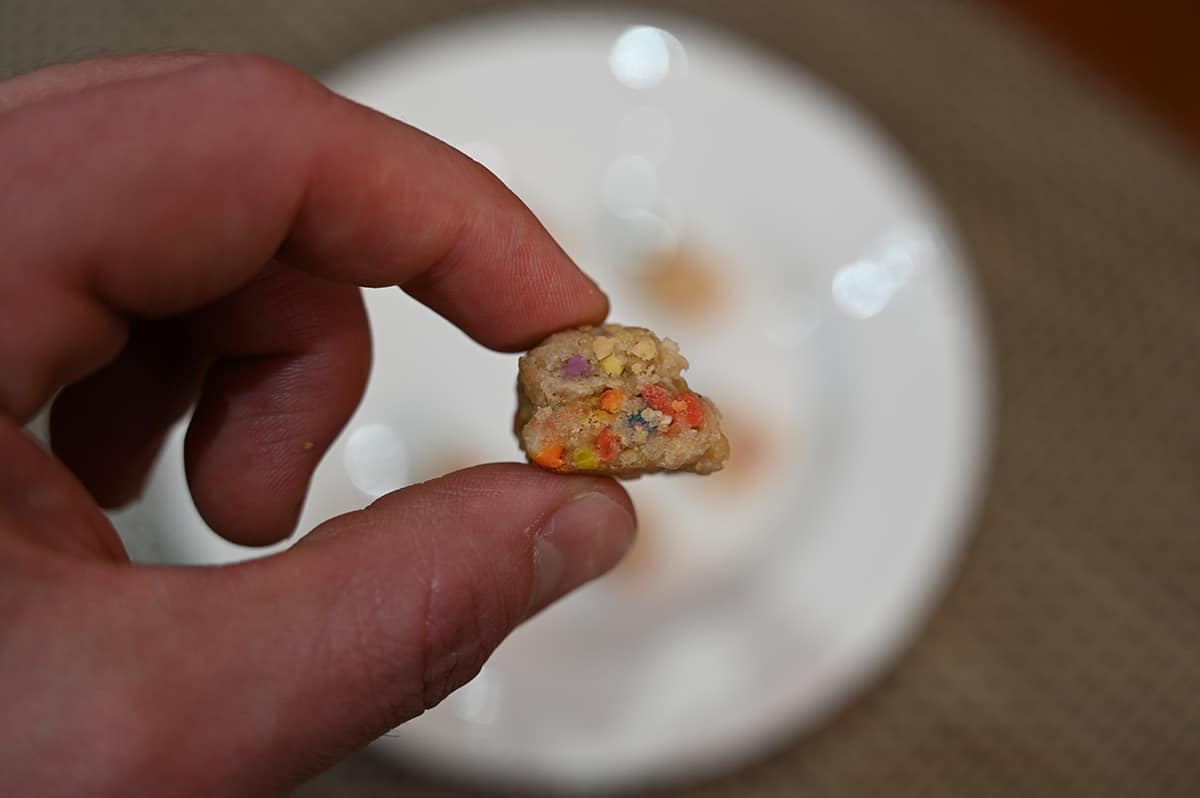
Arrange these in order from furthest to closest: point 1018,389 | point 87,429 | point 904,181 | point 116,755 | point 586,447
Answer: point 1018,389 < point 904,181 < point 87,429 < point 586,447 < point 116,755

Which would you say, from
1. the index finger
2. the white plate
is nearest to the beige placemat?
the white plate

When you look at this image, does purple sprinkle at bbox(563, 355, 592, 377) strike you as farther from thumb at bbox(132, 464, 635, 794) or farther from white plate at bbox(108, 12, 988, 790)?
white plate at bbox(108, 12, 988, 790)

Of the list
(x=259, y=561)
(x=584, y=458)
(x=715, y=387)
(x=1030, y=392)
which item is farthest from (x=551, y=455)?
(x=1030, y=392)

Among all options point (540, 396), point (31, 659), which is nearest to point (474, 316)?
point (540, 396)

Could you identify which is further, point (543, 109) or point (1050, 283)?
point (1050, 283)

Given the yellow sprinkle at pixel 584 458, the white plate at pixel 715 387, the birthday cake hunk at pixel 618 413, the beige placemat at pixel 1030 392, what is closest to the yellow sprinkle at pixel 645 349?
the birthday cake hunk at pixel 618 413

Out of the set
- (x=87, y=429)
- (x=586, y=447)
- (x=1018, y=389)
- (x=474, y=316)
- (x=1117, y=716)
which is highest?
(x=1018, y=389)

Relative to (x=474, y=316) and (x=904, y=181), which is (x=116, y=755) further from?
(x=904, y=181)
